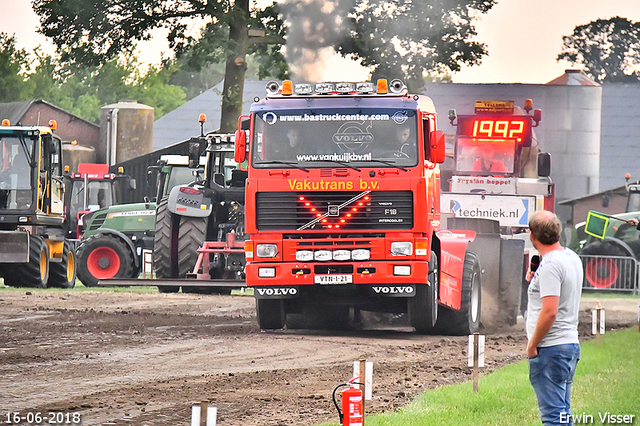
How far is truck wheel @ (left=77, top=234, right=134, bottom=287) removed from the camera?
83.1 feet

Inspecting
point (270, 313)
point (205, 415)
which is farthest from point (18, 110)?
point (205, 415)

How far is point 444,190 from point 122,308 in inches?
398

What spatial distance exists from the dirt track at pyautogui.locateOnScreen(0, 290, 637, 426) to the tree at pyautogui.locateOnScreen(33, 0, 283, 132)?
47.2ft

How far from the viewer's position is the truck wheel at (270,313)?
15578mm

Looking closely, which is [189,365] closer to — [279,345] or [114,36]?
[279,345]

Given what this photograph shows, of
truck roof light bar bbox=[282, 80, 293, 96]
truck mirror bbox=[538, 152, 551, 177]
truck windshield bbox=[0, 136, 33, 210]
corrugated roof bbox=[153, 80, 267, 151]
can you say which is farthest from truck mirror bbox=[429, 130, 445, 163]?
corrugated roof bbox=[153, 80, 267, 151]

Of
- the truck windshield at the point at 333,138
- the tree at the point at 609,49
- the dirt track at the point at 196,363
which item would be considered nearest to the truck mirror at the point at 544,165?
the dirt track at the point at 196,363

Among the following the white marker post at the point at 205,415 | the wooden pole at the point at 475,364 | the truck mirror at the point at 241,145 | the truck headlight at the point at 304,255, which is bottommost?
the wooden pole at the point at 475,364

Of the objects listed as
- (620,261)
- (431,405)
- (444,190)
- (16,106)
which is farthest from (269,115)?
(16,106)

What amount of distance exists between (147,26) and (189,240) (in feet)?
48.4

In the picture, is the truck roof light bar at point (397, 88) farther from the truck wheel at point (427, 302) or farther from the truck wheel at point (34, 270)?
the truck wheel at point (34, 270)

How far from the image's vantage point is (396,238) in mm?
14398

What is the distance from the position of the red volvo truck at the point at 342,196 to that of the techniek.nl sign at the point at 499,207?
32.8 ft

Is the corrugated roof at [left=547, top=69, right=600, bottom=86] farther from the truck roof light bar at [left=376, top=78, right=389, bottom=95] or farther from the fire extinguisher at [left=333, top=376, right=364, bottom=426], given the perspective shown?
the fire extinguisher at [left=333, top=376, right=364, bottom=426]
